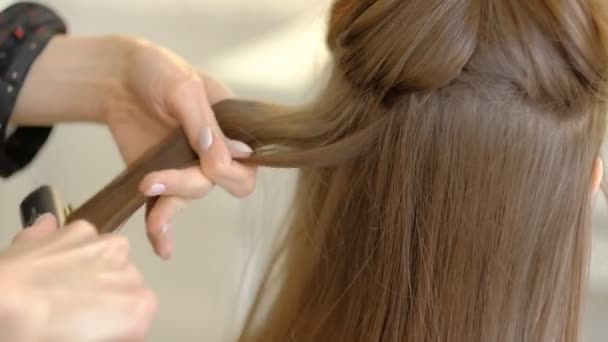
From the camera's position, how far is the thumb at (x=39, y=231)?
55 centimetres

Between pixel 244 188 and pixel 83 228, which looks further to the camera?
pixel 244 188

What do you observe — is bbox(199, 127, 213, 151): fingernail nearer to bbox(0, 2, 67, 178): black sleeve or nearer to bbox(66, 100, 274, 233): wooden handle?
bbox(66, 100, 274, 233): wooden handle

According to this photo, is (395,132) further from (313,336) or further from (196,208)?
(196,208)

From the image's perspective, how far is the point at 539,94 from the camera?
2.00 ft

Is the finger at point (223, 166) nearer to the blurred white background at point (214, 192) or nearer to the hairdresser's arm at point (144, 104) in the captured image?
the hairdresser's arm at point (144, 104)

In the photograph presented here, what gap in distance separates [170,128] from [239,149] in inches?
4.7

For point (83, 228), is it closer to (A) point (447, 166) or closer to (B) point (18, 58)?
(A) point (447, 166)

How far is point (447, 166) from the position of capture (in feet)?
2.06

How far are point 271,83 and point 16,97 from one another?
430mm

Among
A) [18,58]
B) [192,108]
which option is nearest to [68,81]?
[18,58]

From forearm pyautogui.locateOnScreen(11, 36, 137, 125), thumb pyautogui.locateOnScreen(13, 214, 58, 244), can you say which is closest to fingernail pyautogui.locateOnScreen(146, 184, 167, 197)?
thumb pyautogui.locateOnScreen(13, 214, 58, 244)

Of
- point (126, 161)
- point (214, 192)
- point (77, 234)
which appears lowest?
point (214, 192)

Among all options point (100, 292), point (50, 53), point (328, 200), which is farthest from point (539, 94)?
point (50, 53)

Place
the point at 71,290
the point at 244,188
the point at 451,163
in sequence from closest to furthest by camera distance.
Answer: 1. the point at 71,290
2. the point at 451,163
3. the point at 244,188
